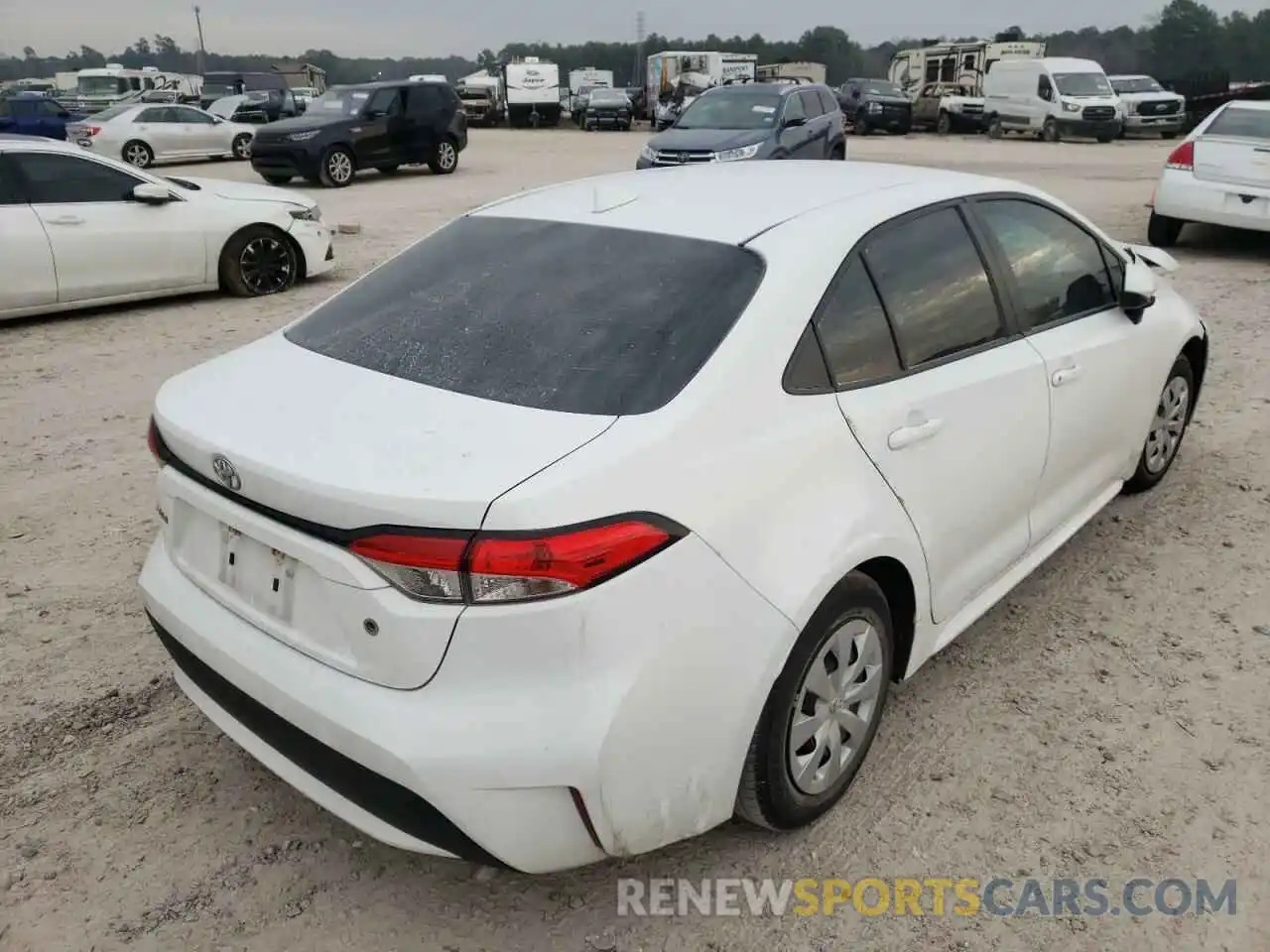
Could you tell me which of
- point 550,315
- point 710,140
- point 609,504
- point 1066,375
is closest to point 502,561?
point 609,504

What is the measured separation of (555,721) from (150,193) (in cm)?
775

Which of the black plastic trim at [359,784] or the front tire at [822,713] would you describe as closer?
the black plastic trim at [359,784]

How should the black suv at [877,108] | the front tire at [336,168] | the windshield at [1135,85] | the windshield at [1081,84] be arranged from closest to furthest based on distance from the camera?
the front tire at [336,168] < the windshield at [1081,84] < the windshield at [1135,85] < the black suv at [877,108]

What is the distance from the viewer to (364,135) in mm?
17969

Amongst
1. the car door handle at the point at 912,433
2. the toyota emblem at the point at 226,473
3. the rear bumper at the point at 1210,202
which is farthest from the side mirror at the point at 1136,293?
the rear bumper at the point at 1210,202

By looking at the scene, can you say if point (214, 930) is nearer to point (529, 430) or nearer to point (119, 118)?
point (529, 430)

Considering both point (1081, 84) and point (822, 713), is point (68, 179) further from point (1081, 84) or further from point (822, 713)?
point (1081, 84)

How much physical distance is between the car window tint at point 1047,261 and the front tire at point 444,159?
17.5m

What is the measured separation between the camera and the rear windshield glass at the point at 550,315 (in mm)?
2303

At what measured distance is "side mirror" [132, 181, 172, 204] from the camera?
8.12m

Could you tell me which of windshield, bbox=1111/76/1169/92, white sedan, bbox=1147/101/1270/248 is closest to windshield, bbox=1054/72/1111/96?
windshield, bbox=1111/76/1169/92

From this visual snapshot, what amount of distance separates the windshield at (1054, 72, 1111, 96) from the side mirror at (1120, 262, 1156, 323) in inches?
993

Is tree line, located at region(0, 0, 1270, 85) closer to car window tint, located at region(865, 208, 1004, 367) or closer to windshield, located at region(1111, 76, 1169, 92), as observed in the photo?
windshield, located at region(1111, 76, 1169, 92)

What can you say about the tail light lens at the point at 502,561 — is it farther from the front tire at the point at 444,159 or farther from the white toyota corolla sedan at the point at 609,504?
the front tire at the point at 444,159
